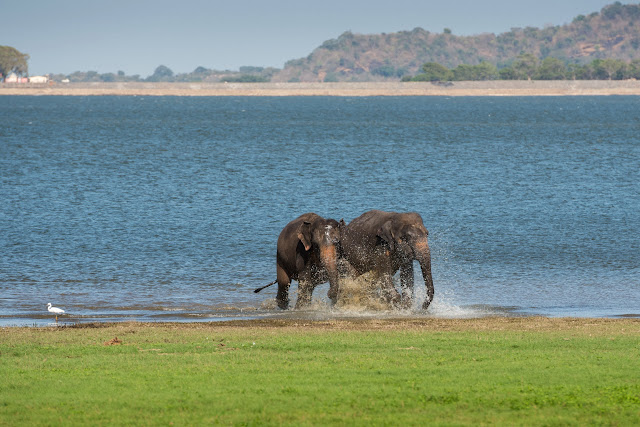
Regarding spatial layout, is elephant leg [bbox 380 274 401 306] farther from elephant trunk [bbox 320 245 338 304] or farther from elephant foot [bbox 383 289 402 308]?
elephant trunk [bbox 320 245 338 304]

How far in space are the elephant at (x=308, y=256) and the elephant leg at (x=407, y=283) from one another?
54.1 inches

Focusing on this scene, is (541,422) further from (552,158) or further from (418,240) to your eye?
(552,158)

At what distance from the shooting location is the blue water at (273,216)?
74.6ft

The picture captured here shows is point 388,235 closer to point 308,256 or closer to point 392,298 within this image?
point 392,298

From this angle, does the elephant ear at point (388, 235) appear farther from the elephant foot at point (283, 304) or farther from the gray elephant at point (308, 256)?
the elephant foot at point (283, 304)

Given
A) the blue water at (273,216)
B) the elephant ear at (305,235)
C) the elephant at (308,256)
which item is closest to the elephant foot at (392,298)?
the blue water at (273,216)

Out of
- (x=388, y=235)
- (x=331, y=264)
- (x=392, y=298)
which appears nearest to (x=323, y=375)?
(x=331, y=264)

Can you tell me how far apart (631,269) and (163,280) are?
11.7 metres

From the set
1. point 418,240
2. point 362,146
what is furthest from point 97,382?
point 362,146

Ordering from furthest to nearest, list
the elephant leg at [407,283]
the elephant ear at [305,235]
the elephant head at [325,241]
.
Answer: the elephant leg at [407,283]
the elephant ear at [305,235]
the elephant head at [325,241]

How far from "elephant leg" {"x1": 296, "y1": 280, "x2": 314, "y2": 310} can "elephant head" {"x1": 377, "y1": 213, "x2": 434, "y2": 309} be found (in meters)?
1.73

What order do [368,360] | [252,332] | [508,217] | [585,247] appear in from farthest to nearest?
1. [508,217]
2. [585,247]
3. [252,332]
4. [368,360]

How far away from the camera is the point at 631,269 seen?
26594mm

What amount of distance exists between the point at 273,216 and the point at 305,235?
18604 millimetres
